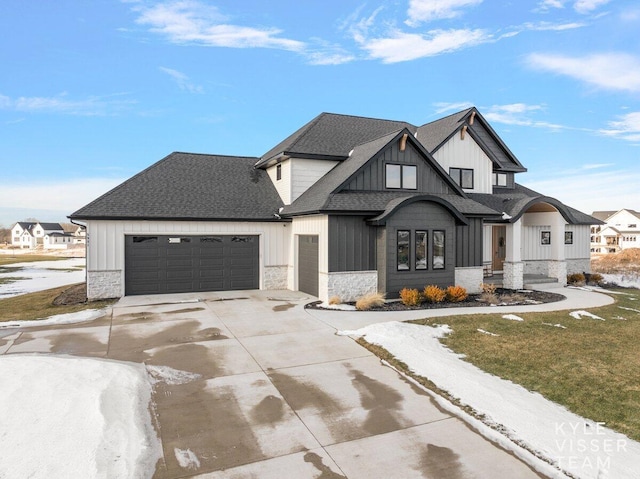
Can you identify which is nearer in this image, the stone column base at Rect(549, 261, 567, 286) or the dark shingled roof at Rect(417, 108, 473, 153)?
the stone column base at Rect(549, 261, 567, 286)

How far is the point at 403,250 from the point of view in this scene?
15555 millimetres

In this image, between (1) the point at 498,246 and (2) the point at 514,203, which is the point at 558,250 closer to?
(1) the point at 498,246

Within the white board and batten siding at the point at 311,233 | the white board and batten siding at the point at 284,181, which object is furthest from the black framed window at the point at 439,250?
the white board and batten siding at the point at 284,181

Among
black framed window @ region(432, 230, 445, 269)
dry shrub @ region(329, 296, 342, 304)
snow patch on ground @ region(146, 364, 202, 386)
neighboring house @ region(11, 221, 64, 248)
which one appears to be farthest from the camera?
neighboring house @ region(11, 221, 64, 248)

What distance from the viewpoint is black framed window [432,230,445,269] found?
1609 cm

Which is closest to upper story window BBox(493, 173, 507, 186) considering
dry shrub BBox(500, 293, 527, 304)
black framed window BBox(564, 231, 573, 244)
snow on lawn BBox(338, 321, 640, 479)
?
black framed window BBox(564, 231, 573, 244)

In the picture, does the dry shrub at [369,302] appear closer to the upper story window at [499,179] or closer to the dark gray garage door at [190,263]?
the dark gray garage door at [190,263]

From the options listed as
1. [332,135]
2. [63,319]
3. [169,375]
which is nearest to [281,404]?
[169,375]

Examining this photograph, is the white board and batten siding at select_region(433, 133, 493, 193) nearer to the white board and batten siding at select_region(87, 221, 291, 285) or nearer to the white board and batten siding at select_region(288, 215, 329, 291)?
the white board and batten siding at select_region(288, 215, 329, 291)

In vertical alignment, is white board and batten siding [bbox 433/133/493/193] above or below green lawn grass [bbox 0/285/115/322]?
above

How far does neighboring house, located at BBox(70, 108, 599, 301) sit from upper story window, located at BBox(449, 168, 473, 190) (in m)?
0.09

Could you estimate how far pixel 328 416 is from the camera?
6.04 metres

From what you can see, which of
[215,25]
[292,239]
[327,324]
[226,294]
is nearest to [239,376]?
[327,324]

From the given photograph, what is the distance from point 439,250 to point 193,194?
38.1ft
